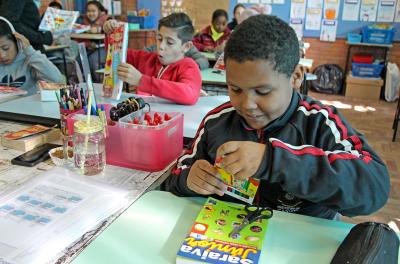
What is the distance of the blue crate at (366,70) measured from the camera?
5.42 m

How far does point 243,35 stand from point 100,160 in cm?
54

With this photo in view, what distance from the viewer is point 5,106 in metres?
1.68

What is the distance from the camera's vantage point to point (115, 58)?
1.74 meters

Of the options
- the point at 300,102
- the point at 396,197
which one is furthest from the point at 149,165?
the point at 396,197

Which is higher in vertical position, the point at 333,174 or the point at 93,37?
the point at 93,37

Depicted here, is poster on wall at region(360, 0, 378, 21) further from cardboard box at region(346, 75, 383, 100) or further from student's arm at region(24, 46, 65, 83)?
student's arm at region(24, 46, 65, 83)

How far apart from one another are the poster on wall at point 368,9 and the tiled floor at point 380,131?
3.90ft

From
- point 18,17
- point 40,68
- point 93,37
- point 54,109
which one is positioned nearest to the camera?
point 54,109

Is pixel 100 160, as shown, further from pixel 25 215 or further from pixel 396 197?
pixel 396 197

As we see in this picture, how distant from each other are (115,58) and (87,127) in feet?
2.41

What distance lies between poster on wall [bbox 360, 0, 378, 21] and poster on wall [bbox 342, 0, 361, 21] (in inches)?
2.6

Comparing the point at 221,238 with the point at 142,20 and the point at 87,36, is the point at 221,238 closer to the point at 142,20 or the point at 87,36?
the point at 87,36

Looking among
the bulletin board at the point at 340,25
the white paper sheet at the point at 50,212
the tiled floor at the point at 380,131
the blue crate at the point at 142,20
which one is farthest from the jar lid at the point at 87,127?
the blue crate at the point at 142,20

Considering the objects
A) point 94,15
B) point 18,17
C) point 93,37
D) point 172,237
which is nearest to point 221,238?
point 172,237
